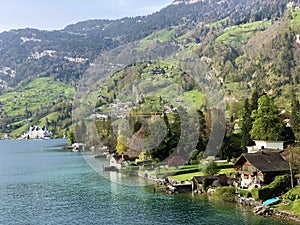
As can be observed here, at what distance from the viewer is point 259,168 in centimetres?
4206

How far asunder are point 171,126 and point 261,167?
81.3 ft

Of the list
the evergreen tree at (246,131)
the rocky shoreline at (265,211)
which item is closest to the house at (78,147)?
the evergreen tree at (246,131)

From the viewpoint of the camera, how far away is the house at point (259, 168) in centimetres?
4194

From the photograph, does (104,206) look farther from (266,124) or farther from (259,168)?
(266,124)

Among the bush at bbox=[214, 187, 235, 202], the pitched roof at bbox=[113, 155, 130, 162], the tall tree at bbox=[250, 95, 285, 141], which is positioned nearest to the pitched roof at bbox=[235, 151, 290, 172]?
the bush at bbox=[214, 187, 235, 202]

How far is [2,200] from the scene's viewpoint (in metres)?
45.5

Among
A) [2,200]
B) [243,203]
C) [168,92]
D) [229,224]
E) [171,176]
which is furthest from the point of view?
[168,92]

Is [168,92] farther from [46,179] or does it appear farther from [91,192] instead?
[91,192]

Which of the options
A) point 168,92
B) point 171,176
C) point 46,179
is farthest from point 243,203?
point 168,92

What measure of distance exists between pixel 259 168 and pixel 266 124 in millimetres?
15021

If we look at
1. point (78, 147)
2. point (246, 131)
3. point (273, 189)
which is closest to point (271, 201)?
point (273, 189)

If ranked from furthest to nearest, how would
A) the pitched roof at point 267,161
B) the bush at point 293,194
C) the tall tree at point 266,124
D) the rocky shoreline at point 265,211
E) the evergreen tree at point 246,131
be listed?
the evergreen tree at point 246,131 < the tall tree at point 266,124 < the pitched roof at point 267,161 < the bush at point 293,194 < the rocky shoreline at point 265,211

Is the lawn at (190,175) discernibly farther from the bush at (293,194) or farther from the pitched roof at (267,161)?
the bush at (293,194)

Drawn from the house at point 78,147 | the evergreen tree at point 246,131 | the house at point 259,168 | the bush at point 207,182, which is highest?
the evergreen tree at point 246,131
